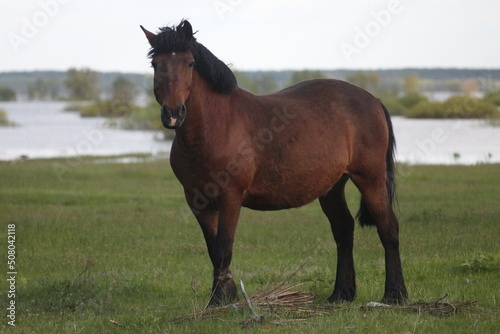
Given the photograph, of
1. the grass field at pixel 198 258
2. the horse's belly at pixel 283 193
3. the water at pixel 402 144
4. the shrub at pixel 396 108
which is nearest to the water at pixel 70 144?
the water at pixel 402 144

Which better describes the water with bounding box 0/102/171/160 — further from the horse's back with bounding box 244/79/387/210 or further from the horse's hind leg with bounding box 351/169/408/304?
the horse's hind leg with bounding box 351/169/408/304

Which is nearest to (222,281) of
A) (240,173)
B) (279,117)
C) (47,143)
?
(240,173)

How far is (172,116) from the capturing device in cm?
647

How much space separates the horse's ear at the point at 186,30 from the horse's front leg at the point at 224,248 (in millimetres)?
1486

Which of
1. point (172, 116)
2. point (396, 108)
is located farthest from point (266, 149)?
point (396, 108)

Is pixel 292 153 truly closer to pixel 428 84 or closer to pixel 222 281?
pixel 222 281

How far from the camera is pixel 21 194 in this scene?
1767 centimetres

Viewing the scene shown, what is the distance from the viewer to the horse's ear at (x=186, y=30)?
6739 mm

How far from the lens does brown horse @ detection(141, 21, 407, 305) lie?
269 inches

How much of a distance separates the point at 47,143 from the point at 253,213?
1060 inches

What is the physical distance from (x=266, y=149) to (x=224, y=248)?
1.00 meters

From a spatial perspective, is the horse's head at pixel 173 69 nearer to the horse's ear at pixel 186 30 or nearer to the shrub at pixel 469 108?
the horse's ear at pixel 186 30

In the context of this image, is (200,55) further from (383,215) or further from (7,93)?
(7,93)

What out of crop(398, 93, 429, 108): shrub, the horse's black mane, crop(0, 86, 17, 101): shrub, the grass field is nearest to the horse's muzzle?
the horse's black mane
